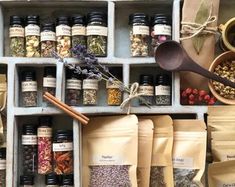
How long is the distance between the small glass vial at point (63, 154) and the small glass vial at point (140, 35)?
300 mm

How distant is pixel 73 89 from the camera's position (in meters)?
1.42

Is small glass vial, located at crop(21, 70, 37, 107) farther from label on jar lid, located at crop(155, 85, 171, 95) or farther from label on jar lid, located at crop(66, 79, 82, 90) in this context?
label on jar lid, located at crop(155, 85, 171, 95)

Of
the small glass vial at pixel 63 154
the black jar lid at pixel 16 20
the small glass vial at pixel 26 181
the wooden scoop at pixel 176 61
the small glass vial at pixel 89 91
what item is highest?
the black jar lid at pixel 16 20

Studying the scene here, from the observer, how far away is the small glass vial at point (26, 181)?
1.40 meters

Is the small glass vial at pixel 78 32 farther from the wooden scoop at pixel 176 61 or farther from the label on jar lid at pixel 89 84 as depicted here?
the wooden scoop at pixel 176 61

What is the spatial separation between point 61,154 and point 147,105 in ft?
0.89

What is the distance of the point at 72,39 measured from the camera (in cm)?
143

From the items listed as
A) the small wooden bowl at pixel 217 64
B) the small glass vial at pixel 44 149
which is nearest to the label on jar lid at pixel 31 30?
the small glass vial at pixel 44 149

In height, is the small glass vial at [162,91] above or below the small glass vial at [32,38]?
below

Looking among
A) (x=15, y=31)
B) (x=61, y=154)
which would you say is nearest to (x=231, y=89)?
(x=61, y=154)

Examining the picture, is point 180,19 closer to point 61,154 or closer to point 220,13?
point 220,13

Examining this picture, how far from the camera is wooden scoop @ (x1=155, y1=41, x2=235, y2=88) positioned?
53.8 inches

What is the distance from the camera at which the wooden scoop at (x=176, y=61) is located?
137cm

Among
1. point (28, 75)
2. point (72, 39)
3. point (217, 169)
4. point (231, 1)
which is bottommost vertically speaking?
point (217, 169)
